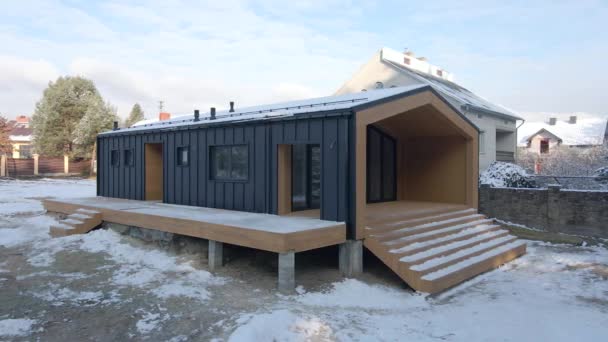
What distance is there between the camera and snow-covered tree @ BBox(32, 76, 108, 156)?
32.9 m

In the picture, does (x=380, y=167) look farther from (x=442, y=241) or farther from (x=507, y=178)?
(x=507, y=178)

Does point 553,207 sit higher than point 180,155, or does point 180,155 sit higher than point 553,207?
point 180,155

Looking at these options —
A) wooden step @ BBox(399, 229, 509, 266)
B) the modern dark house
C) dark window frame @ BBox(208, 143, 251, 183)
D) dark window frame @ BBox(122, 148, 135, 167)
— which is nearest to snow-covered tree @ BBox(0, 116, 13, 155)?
the modern dark house

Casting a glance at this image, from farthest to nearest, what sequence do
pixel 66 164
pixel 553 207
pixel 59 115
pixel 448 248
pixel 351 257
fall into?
pixel 59 115
pixel 66 164
pixel 553 207
pixel 448 248
pixel 351 257

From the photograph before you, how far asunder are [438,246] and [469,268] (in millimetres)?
727

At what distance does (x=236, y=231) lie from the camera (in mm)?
7301

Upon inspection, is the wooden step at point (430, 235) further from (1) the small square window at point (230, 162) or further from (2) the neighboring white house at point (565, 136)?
(2) the neighboring white house at point (565, 136)

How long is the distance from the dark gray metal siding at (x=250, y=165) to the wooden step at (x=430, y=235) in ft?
3.18

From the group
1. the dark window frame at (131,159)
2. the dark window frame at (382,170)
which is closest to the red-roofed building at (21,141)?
the dark window frame at (131,159)

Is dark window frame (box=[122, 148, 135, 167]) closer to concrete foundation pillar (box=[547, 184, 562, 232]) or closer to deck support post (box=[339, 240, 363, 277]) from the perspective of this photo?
deck support post (box=[339, 240, 363, 277])

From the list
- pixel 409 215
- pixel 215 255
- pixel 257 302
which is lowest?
pixel 257 302

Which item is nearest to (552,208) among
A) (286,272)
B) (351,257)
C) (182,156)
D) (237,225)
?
(351,257)

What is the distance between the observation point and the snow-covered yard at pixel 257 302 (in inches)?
205

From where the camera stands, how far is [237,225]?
24.3ft
